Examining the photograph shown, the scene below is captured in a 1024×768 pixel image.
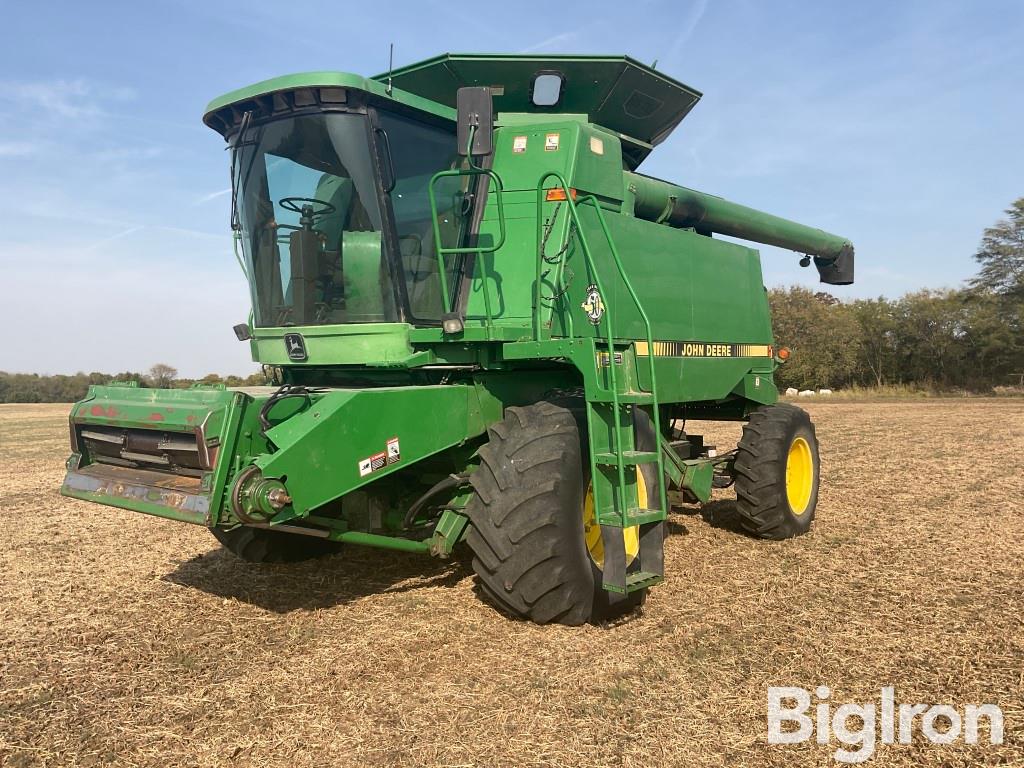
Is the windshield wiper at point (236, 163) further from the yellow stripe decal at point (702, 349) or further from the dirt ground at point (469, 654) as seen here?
the yellow stripe decal at point (702, 349)

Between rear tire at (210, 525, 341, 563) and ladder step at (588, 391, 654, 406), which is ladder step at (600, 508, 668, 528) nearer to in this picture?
ladder step at (588, 391, 654, 406)

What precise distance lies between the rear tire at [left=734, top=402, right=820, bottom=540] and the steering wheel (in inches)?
152

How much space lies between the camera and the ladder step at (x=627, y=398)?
407 cm

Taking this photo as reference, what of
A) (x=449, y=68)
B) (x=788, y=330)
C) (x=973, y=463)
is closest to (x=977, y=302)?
(x=788, y=330)

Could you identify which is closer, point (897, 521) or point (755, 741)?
point (755, 741)

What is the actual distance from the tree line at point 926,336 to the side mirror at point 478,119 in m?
33.5

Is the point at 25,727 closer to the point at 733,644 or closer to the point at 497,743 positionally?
the point at 497,743

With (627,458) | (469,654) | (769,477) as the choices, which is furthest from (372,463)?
(769,477)

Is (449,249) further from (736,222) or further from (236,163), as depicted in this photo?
(736,222)

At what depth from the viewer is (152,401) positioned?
13.4 feet

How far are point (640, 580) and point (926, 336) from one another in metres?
35.5

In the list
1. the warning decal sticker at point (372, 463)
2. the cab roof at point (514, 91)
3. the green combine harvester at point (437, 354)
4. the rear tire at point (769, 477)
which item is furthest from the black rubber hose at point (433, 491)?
the rear tire at point (769, 477)

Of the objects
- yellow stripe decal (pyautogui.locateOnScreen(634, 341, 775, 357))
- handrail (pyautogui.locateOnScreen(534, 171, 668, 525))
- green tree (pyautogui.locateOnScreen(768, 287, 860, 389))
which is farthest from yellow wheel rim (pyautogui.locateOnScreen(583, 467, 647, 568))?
green tree (pyautogui.locateOnScreen(768, 287, 860, 389))

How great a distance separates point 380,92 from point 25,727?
342cm
